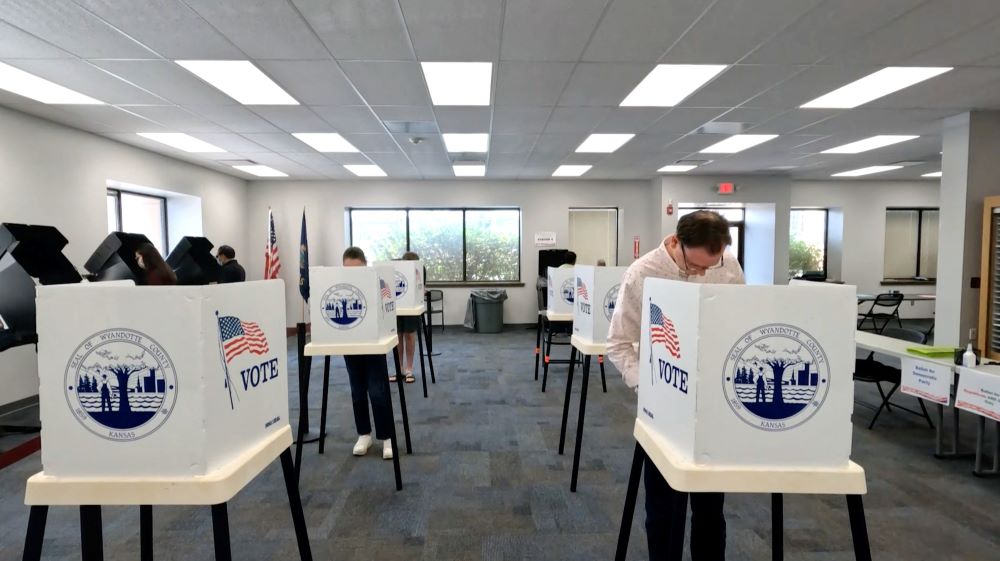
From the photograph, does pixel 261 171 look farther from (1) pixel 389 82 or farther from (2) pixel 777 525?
(2) pixel 777 525

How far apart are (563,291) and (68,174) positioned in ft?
17.2

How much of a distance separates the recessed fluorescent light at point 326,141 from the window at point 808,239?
27.9 feet

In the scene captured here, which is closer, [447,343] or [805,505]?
[805,505]

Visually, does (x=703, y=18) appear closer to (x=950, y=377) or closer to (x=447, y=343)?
(x=950, y=377)

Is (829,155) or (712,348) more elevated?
(829,155)

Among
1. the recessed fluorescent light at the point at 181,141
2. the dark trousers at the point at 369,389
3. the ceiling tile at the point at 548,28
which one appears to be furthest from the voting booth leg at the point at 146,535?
the recessed fluorescent light at the point at 181,141

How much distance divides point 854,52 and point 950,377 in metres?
2.23

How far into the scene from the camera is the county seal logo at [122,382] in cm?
97

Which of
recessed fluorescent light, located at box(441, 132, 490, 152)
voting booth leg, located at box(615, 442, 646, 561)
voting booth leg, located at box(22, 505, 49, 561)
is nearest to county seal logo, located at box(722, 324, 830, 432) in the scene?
voting booth leg, located at box(615, 442, 646, 561)

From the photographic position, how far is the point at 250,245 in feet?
27.0

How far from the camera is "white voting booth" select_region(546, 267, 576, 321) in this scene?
13.4ft

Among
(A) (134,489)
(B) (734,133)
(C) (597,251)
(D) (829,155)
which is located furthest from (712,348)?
(C) (597,251)

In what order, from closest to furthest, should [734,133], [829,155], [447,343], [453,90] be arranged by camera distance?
[453,90] < [734,133] < [829,155] < [447,343]

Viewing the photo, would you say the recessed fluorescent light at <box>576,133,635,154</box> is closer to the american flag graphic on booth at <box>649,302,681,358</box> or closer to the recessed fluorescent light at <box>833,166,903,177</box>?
the american flag graphic on booth at <box>649,302,681,358</box>
